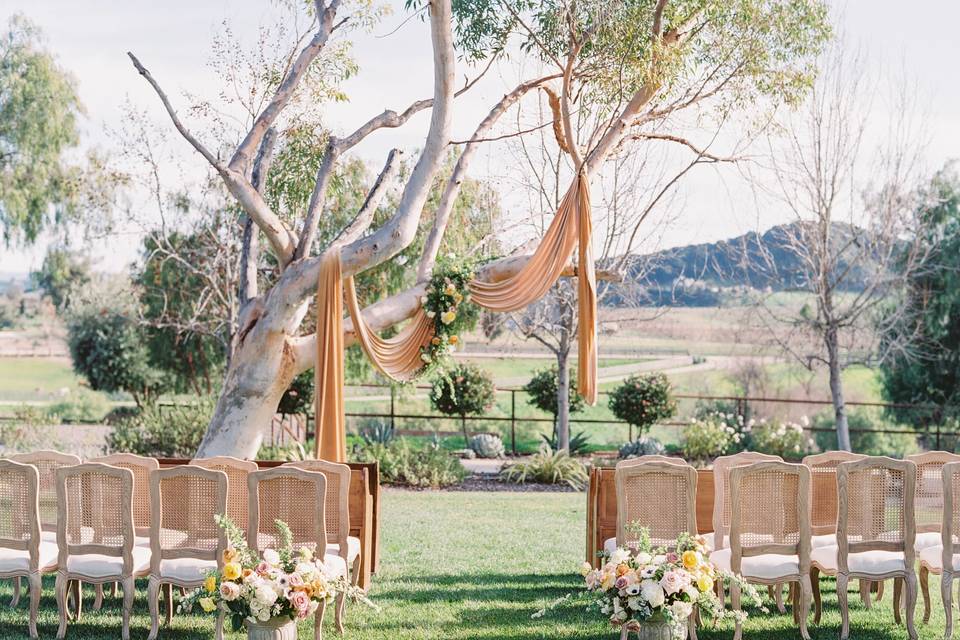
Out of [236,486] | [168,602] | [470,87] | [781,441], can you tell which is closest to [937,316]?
[781,441]

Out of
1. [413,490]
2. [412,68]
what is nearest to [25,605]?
[413,490]

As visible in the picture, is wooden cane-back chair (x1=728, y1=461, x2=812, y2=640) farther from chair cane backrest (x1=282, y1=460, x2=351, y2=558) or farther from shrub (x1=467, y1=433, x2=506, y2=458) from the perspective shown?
shrub (x1=467, y1=433, x2=506, y2=458)

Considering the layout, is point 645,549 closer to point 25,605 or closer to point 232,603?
point 232,603

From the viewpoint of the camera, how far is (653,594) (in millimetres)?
4465

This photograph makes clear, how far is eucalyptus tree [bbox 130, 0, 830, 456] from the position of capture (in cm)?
884

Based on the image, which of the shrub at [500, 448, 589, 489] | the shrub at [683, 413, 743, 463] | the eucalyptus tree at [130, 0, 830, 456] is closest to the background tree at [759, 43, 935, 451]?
the shrub at [683, 413, 743, 463]

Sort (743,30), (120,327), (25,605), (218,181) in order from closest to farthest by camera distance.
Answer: (25,605) → (743,30) → (218,181) → (120,327)

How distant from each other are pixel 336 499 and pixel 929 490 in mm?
3602

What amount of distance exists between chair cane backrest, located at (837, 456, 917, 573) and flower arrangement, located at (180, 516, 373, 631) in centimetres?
263

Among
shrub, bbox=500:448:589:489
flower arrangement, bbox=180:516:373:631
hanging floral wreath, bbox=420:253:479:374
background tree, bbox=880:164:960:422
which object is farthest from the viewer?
background tree, bbox=880:164:960:422

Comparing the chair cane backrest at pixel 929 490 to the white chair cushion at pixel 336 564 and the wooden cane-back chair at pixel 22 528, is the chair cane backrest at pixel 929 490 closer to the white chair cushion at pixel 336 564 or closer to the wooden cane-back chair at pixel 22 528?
the white chair cushion at pixel 336 564

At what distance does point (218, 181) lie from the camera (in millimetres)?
14195

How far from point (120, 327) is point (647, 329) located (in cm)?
2062

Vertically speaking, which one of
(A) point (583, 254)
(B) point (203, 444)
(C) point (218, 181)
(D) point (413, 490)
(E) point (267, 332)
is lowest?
(D) point (413, 490)
